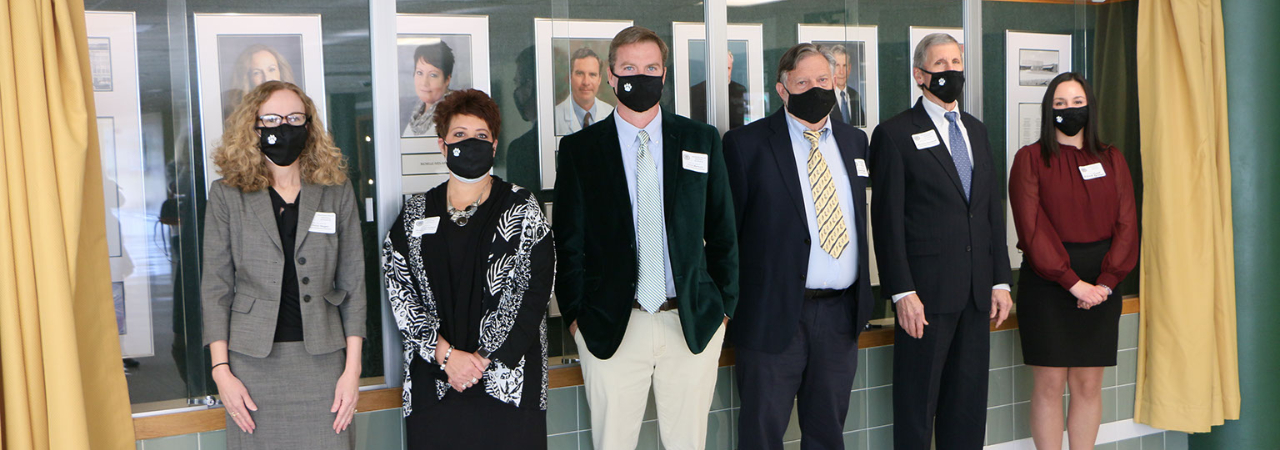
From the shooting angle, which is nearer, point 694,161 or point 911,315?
point 694,161

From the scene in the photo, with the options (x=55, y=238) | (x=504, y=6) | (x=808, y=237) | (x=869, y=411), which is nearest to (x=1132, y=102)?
(x=869, y=411)

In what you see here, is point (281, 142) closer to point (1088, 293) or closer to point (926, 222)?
point (926, 222)

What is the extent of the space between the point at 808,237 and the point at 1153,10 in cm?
241

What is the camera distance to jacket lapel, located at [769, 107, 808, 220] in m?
3.22

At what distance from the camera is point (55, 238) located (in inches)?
98.7

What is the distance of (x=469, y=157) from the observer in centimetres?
280

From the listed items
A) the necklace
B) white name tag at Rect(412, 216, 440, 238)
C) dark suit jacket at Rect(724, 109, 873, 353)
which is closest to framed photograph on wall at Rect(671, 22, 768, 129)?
dark suit jacket at Rect(724, 109, 873, 353)

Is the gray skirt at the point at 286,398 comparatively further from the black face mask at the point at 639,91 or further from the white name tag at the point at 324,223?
the black face mask at the point at 639,91

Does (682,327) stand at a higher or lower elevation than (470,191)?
lower

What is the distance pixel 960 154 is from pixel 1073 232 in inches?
28.7

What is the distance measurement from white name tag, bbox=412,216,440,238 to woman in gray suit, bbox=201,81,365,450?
0.71 feet

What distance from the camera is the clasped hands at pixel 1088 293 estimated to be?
3.75m

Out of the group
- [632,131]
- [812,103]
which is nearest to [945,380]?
[812,103]

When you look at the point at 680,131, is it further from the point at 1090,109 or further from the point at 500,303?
the point at 1090,109
